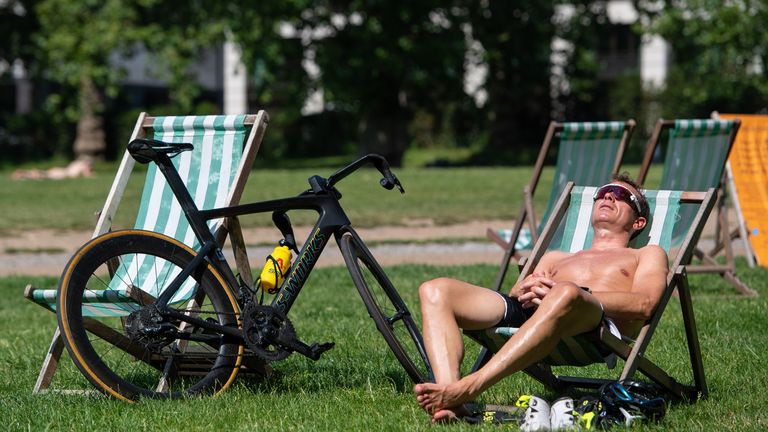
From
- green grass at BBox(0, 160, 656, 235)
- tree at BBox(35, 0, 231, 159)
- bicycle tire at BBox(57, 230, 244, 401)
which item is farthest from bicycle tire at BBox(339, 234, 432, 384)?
tree at BBox(35, 0, 231, 159)

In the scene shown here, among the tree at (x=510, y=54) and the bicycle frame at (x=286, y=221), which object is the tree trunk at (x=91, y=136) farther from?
the bicycle frame at (x=286, y=221)

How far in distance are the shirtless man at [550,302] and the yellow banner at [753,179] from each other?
4.91 metres

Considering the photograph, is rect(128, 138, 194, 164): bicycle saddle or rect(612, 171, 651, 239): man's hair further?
rect(612, 171, 651, 239): man's hair

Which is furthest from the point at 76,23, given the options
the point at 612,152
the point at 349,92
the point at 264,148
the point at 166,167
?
the point at 166,167

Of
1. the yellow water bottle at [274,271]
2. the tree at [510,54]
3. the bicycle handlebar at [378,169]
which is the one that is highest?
the bicycle handlebar at [378,169]

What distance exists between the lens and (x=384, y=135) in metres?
31.5

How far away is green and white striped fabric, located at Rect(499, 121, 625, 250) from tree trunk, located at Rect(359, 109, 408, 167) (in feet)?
73.1

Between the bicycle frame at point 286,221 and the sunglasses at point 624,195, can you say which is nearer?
the bicycle frame at point 286,221

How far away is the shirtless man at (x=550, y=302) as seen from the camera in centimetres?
430

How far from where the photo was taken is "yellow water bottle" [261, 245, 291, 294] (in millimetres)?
4918

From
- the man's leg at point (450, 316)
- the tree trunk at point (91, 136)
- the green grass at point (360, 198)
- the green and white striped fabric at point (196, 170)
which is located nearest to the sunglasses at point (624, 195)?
the man's leg at point (450, 316)

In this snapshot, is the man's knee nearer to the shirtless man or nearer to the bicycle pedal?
the shirtless man

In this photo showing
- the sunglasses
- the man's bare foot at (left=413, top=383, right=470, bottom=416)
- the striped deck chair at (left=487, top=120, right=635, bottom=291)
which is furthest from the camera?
the striped deck chair at (left=487, top=120, right=635, bottom=291)

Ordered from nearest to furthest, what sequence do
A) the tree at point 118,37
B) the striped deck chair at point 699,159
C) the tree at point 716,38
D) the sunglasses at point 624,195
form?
the sunglasses at point 624,195, the striped deck chair at point 699,159, the tree at point 716,38, the tree at point 118,37
